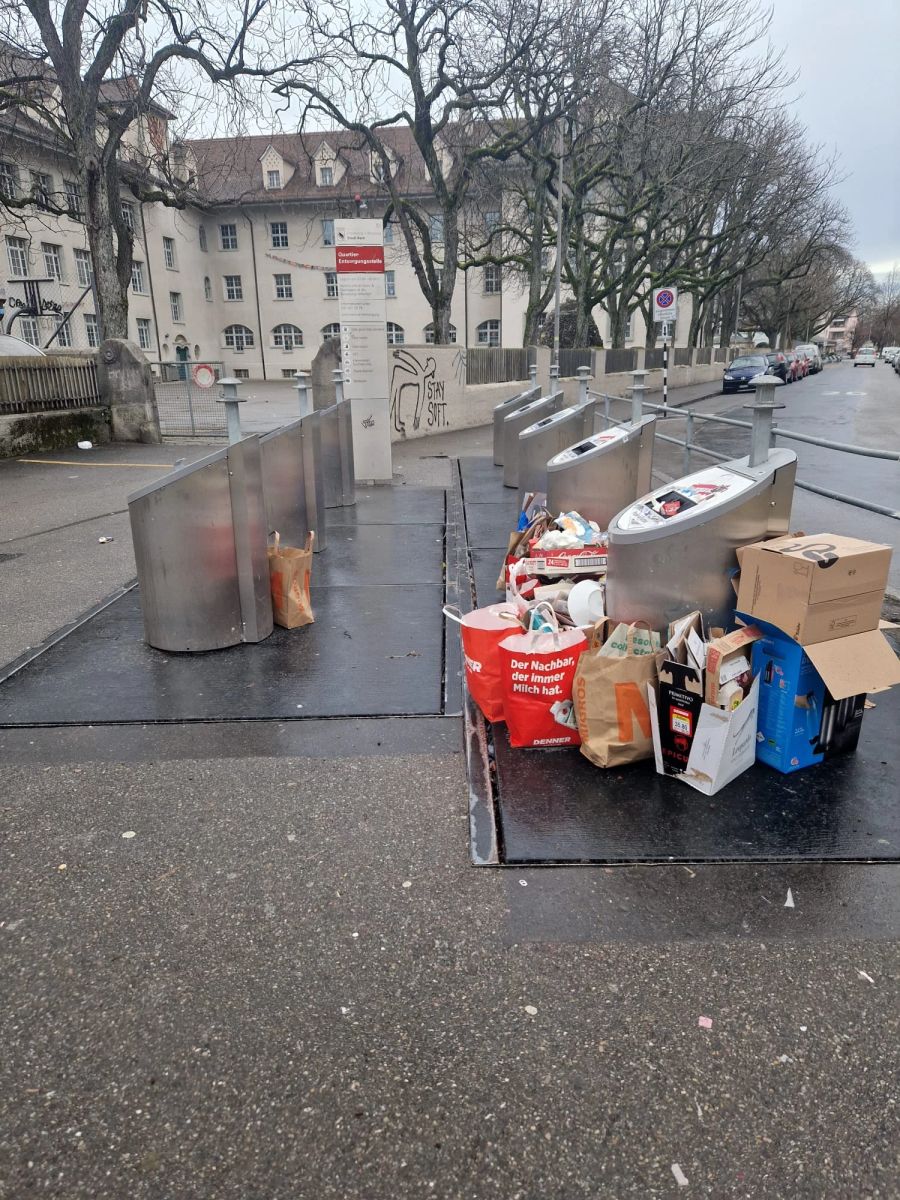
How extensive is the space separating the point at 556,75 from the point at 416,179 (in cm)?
2798

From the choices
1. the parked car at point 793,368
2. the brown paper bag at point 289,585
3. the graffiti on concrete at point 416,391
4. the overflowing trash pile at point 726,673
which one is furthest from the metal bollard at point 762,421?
the parked car at point 793,368

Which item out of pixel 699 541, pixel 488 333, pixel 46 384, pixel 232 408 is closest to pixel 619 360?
pixel 488 333

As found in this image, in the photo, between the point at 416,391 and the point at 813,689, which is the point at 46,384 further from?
the point at 813,689

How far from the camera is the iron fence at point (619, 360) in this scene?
99.5 ft

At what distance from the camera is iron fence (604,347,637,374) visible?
3032 centimetres

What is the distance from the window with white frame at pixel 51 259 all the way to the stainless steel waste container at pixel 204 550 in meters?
36.8

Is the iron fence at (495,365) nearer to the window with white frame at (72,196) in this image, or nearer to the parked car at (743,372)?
the window with white frame at (72,196)

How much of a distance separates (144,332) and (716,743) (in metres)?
45.2

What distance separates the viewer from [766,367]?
121 ft

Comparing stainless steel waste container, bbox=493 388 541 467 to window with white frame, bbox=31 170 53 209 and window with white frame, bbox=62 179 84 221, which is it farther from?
window with white frame, bbox=62 179 84 221

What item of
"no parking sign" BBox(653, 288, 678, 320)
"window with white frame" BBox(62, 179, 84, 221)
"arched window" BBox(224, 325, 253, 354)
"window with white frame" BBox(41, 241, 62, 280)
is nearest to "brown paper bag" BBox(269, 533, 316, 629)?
"no parking sign" BBox(653, 288, 678, 320)

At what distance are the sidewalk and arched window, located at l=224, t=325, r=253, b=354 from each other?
2009 inches

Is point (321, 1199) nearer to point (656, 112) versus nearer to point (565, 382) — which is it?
point (565, 382)

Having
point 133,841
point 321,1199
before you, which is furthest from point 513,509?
point 321,1199
